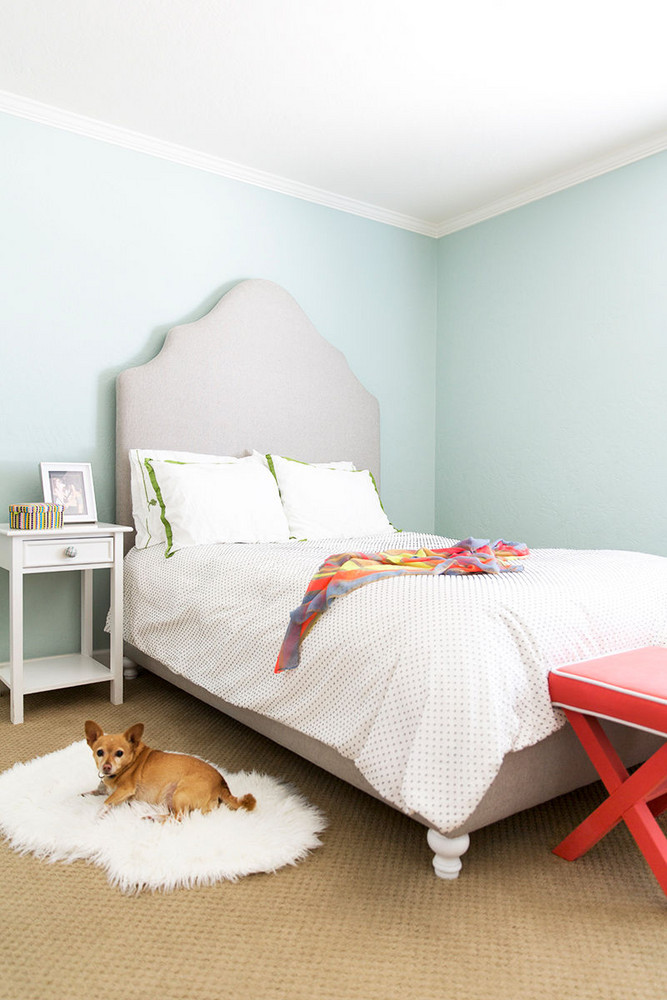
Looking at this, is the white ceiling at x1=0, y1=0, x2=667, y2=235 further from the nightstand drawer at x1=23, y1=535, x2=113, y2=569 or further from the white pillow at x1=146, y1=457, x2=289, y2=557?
the nightstand drawer at x1=23, y1=535, x2=113, y2=569

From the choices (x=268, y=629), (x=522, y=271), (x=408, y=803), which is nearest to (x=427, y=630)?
(x=408, y=803)

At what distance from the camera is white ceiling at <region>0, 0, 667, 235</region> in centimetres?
249

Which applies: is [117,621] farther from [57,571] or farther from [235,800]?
[235,800]

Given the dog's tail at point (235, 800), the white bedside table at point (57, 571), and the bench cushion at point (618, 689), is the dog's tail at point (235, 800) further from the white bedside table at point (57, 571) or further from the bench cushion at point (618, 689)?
the white bedside table at point (57, 571)

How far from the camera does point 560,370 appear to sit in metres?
3.79

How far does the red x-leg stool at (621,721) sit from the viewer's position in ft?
4.91

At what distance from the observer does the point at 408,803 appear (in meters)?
1.49

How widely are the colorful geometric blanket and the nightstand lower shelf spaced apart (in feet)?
3.85

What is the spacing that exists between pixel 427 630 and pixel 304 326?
258cm

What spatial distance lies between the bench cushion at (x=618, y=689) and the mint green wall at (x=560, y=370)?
187 centimetres

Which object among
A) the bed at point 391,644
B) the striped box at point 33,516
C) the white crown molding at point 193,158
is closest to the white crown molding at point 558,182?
the white crown molding at point 193,158

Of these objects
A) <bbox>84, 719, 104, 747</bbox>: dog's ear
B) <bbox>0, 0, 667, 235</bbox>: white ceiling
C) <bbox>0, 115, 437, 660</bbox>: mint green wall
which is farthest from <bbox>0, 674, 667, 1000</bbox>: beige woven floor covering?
<bbox>0, 0, 667, 235</bbox>: white ceiling

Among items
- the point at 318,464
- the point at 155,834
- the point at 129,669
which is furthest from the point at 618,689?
the point at 318,464

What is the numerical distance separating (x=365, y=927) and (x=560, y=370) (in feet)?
9.95
